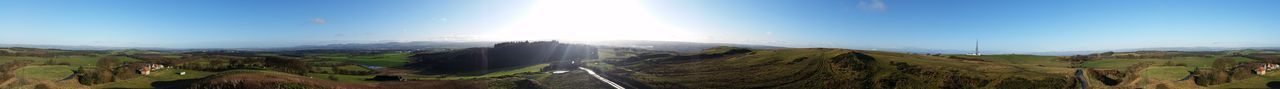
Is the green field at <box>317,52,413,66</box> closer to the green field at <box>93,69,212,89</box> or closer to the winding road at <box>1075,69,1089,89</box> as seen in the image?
the green field at <box>93,69,212,89</box>

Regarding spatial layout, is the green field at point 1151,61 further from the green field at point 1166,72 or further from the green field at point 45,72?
the green field at point 45,72

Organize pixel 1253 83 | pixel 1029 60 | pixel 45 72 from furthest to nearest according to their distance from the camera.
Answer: pixel 45 72 < pixel 1029 60 < pixel 1253 83

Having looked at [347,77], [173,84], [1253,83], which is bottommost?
[173,84]

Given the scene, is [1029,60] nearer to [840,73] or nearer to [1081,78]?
[1081,78]

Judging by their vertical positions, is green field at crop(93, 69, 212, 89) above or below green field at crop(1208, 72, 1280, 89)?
below

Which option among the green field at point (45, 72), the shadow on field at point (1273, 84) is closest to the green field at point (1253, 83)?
the shadow on field at point (1273, 84)

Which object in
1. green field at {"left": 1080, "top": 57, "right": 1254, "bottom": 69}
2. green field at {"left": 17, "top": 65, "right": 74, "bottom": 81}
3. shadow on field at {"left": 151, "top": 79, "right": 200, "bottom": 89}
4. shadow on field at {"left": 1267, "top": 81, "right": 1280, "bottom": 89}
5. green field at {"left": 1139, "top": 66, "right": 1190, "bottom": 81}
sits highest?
green field at {"left": 1080, "top": 57, "right": 1254, "bottom": 69}

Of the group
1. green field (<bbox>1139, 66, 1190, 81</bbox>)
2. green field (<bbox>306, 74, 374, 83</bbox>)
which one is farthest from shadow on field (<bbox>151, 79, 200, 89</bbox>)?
green field (<bbox>1139, 66, 1190, 81</bbox>)

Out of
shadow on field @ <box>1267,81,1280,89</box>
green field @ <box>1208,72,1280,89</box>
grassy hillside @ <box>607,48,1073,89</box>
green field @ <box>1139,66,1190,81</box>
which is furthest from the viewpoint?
green field @ <box>1139,66,1190,81</box>

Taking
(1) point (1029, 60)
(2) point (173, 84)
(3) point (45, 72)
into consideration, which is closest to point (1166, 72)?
(1) point (1029, 60)

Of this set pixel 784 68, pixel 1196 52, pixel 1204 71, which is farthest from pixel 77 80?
pixel 1196 52
